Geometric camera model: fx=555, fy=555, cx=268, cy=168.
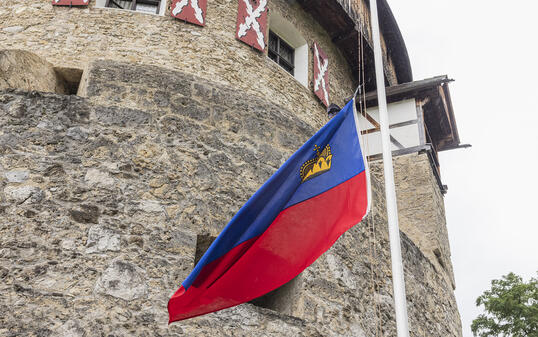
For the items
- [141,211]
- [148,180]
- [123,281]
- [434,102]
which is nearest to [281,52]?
[434,102]

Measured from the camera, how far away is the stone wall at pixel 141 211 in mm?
3996

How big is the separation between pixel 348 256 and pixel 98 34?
12.4 ft

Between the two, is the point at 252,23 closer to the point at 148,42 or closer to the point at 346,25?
the point at 148,42

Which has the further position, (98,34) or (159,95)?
(98,34)

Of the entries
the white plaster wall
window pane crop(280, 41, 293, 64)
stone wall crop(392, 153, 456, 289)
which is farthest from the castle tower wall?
the white plaster wall

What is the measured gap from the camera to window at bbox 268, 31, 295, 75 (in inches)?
316

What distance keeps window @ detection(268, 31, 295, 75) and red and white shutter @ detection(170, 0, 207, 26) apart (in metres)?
1.39

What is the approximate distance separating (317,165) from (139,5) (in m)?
4.47

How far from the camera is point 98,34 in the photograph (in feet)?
21.0

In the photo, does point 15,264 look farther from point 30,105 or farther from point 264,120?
point 264,120

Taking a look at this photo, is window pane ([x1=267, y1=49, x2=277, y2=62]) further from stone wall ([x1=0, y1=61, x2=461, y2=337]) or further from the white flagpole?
the white flagpole

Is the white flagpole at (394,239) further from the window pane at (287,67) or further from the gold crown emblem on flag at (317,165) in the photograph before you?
the window pane at (287,67)

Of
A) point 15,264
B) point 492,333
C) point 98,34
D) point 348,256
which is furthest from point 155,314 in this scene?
point 492,333

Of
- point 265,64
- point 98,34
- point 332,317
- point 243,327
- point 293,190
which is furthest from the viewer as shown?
point 265,64
